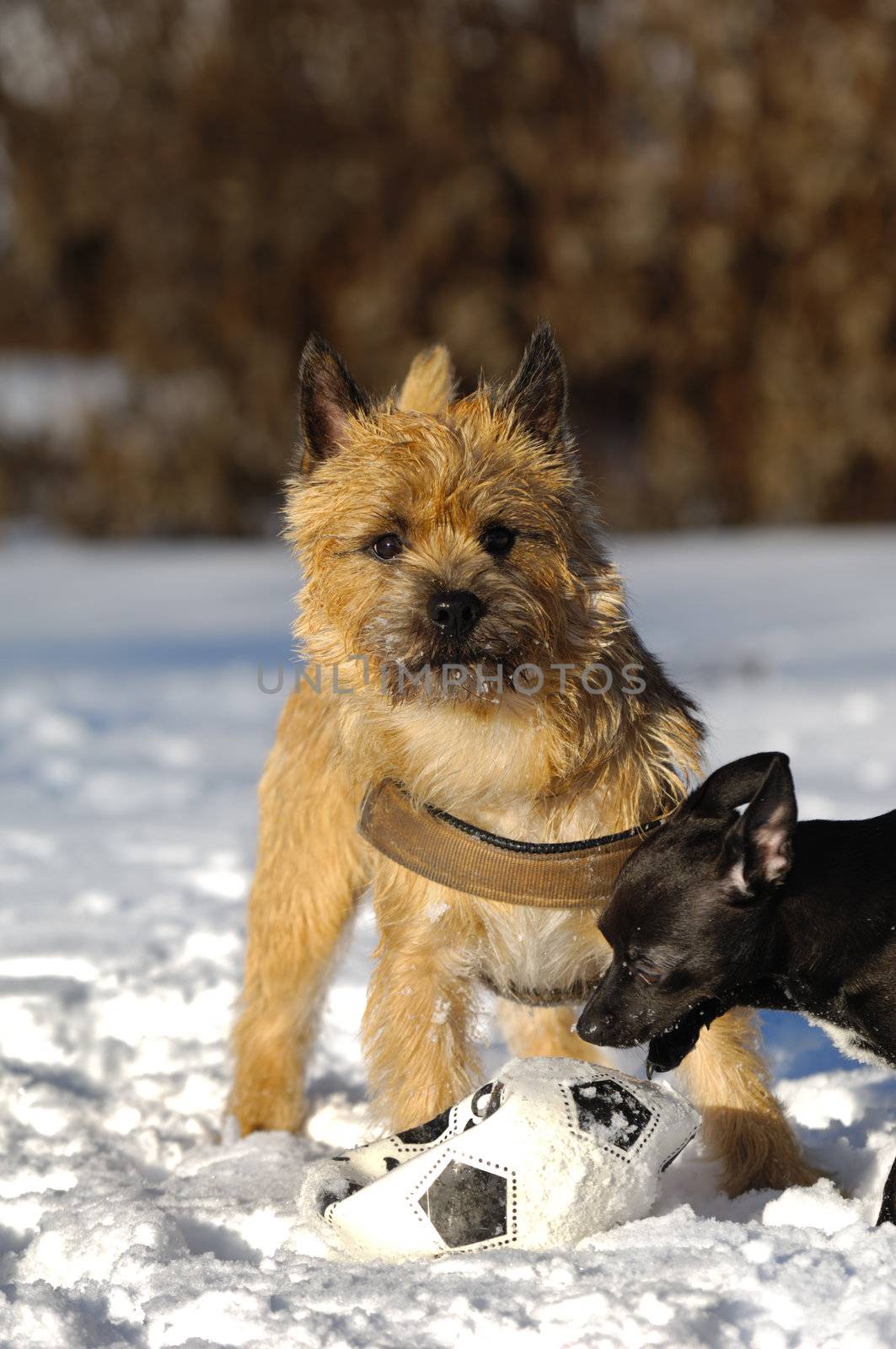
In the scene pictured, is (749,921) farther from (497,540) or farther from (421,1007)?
(497,540)

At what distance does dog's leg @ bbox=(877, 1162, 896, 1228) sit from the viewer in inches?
92.6

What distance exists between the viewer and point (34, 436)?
1390 centimetres

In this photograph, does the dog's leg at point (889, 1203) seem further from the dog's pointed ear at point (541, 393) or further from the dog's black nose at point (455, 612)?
the dog's pointed ear at point (541, 393)

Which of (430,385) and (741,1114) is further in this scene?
(430,385)

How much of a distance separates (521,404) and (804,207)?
12.1 meters

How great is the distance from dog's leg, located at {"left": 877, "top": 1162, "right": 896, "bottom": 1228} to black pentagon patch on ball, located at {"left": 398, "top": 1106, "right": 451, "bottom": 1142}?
27.2 inches

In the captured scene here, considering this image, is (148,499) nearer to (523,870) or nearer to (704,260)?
(704,260)

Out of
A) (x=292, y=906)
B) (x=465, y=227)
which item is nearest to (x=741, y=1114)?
(x=292, y=906)

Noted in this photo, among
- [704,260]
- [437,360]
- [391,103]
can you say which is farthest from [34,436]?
[437,360]

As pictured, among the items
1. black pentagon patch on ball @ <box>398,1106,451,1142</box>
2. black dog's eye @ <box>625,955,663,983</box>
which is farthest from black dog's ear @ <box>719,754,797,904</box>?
black pentagon patch on ball @ <box>398,1106,451,1142</box>

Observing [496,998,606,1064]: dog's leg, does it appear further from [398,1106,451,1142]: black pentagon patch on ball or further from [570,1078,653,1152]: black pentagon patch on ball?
[570,1078,653,1152]: black pentagon patch on ball

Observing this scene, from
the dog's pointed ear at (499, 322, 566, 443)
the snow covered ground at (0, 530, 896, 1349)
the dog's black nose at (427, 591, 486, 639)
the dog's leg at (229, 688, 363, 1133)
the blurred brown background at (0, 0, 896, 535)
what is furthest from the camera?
the blurred brown background at (0, 0, 896, 535)

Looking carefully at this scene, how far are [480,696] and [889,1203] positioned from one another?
105cm

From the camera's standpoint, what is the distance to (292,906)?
3.26 meters
